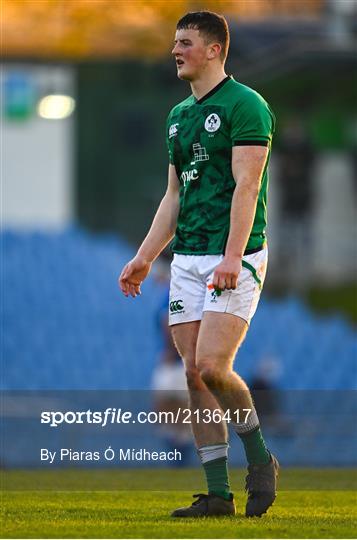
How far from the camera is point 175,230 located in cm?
688

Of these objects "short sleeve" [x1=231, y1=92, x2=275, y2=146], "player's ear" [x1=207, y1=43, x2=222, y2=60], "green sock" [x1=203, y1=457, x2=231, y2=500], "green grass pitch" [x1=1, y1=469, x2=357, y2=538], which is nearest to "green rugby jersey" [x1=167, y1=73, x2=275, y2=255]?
"short sleeve" [x1=231, y1=92, x2=275, y2=146]

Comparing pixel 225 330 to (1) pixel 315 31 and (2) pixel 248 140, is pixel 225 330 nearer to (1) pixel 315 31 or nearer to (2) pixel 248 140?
(2) pixel 248 140

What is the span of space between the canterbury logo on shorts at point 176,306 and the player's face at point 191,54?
97cm

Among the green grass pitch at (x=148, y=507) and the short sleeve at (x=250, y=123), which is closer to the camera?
the green grass pitch at (x=148, y=507)

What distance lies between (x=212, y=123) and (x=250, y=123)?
18 centimetres

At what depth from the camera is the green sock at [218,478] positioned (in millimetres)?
6613

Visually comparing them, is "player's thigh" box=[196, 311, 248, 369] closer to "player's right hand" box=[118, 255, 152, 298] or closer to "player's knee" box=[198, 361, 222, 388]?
"player's knee" box=[198, 361, 222, 388]

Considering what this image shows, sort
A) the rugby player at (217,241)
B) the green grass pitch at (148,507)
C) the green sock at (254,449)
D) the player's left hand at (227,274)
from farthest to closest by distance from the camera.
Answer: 1. the green sock at (254,449)
2. the rugby player at (217,241)
3. the player's left hand at (227,274)
4. the green grass pitch at (148,507)

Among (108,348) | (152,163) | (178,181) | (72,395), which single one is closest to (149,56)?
(152,163)

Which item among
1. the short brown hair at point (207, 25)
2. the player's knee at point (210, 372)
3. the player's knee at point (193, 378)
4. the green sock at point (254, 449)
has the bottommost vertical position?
the green sock at point (254, 449)

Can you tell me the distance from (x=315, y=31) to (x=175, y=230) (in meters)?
22.6

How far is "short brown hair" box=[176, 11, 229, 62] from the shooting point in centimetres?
666

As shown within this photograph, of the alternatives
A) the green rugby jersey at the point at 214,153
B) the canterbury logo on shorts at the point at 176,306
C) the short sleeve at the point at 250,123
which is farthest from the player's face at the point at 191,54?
the canterbury logo on shorts at the point at 176,306

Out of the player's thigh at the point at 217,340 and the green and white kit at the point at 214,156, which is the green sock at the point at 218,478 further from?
the green and white kit at the point at 214,156
